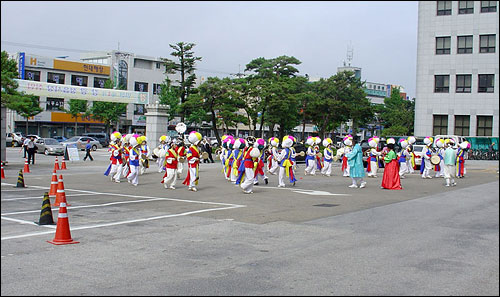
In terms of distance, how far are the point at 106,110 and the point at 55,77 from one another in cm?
710

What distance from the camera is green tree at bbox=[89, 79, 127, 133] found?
210 feet

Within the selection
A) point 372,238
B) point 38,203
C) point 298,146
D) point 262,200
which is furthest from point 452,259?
point 298,146

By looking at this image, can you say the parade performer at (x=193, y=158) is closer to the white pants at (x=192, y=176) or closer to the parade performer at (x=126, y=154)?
the white pants at (x=192, y=176)

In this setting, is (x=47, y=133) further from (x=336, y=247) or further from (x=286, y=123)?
(x=336, y=247)

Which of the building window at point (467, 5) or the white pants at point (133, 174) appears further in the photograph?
the white pants at point (133, 174)

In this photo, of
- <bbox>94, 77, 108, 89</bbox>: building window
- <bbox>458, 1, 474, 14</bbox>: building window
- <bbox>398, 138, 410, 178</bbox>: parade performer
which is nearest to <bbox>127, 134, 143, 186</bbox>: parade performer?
<bbox>398, 138, 410, 178</bbox>: parade performer

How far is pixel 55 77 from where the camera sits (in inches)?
2438

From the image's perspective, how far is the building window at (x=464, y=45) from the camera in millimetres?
6756

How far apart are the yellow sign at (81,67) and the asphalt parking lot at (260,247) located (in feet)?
170

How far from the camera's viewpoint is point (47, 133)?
6394 cm

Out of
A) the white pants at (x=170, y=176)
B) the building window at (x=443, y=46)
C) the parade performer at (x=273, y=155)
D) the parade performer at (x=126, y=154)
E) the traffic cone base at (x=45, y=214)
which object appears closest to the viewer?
the building window at (x=443, y=46)

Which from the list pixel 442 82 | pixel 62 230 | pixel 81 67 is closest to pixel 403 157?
pixel 442 82

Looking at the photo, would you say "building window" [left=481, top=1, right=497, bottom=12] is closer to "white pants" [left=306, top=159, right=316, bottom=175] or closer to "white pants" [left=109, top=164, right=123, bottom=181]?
"white pants" [left=109, top=164, right=123, bottom=181]

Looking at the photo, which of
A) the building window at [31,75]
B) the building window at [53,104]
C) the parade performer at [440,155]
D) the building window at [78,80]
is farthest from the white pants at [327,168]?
the building window at [78,80]
